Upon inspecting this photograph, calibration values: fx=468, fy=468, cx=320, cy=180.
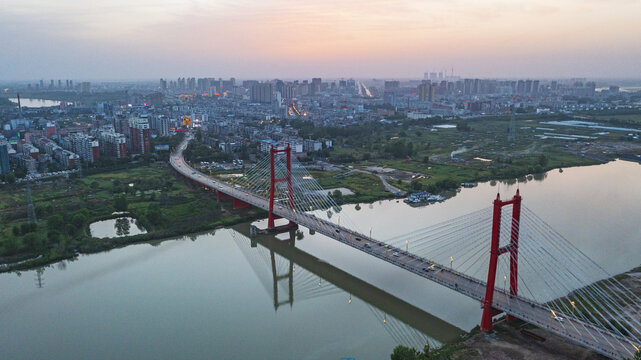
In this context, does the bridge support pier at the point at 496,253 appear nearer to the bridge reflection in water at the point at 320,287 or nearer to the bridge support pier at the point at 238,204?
the bridge reflection in water at the point at 320,287

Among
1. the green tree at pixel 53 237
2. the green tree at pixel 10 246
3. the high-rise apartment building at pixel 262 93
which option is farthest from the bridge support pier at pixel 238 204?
the high-rise apartment building at pixel 262 93

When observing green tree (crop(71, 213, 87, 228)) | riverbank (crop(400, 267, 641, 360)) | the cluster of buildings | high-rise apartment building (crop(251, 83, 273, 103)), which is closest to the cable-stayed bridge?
riverbank (crop(400, 267, 641, 360))

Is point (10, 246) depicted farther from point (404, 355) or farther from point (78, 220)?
point (404, 355)

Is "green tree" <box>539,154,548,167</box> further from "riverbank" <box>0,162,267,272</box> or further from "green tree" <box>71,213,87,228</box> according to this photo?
"green tree" <box>71,213,87,228</box>

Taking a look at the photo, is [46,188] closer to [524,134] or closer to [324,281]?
[324,281]

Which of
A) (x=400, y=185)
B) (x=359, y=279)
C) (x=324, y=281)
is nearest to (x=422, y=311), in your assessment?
(x=359, y=279)

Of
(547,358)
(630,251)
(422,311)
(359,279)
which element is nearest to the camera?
(547,358)
